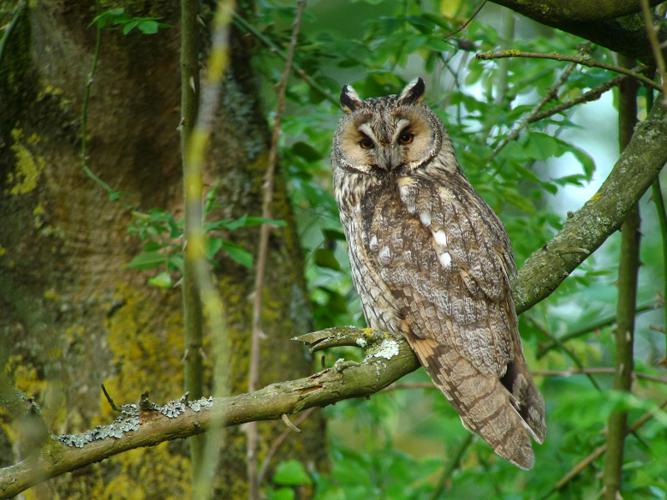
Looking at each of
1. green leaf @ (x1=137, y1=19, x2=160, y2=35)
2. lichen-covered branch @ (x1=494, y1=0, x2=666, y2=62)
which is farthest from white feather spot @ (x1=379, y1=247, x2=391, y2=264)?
green leaf @ (x1=137, y1=19, x2=160, y2=35)

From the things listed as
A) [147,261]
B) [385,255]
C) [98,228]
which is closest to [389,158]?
[385,255]

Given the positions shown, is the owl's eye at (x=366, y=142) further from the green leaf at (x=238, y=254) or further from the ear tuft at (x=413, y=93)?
the green leaf at (x=238, y=254)

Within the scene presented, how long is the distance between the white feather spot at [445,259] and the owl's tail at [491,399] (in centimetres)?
26

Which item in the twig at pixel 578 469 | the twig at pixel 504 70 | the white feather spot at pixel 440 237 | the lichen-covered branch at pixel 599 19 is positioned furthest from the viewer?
the twig at pixel 504 70

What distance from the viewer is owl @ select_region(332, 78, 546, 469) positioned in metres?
2.46

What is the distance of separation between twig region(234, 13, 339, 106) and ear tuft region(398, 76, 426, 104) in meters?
0.37

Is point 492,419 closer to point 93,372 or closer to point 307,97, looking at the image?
point 93,372

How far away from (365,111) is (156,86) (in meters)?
0.77

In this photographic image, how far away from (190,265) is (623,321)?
1609 mm

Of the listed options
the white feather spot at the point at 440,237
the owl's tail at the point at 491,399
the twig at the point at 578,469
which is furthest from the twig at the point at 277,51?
the twig at the point at 578,469

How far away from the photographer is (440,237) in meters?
2.66

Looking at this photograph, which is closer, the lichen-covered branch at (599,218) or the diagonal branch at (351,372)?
the diagonal branch at (351,372)

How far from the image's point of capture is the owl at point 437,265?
8.07 feet

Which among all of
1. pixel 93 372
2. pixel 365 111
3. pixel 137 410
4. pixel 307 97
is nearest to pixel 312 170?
pixel 307 97
